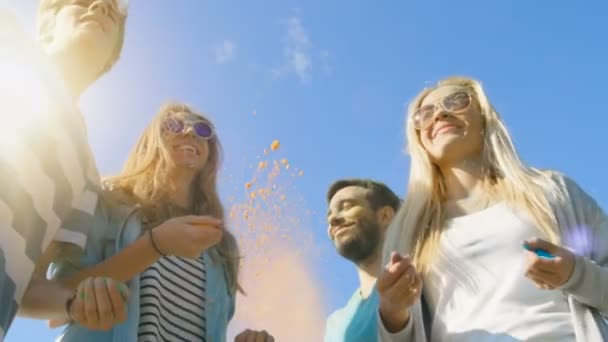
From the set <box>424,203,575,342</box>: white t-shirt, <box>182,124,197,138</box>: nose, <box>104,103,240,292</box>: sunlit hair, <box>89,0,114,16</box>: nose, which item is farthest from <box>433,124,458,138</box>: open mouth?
<box>89,0,114,16</box>: nose

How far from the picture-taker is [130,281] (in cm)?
357

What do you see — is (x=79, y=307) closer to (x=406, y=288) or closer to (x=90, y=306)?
(x=90, y=306)

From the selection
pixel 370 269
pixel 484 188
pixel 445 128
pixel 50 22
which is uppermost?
pixel 50 22

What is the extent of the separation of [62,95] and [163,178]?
1157mm

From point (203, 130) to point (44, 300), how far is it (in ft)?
6.03

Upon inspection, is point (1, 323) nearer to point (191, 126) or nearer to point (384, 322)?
point (384, 322)

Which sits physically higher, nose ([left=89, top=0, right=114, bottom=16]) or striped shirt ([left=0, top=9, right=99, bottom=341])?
nose ([left=89, top=0, right=114, bottom=16])

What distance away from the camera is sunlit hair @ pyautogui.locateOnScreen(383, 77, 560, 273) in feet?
12.0

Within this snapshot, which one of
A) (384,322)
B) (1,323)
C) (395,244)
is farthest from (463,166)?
(1,323)

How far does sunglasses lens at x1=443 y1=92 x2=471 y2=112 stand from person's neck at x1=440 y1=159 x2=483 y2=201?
0.33 m

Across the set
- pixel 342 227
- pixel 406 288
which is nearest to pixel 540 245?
pixel 406 288

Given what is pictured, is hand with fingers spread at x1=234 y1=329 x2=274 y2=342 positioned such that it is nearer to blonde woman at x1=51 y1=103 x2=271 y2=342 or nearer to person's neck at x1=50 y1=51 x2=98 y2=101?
blonde woman at x1=51 y1=103 x2=271 y2=342

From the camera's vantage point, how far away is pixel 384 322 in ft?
11.7

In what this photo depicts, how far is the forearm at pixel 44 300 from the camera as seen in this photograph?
302cm
